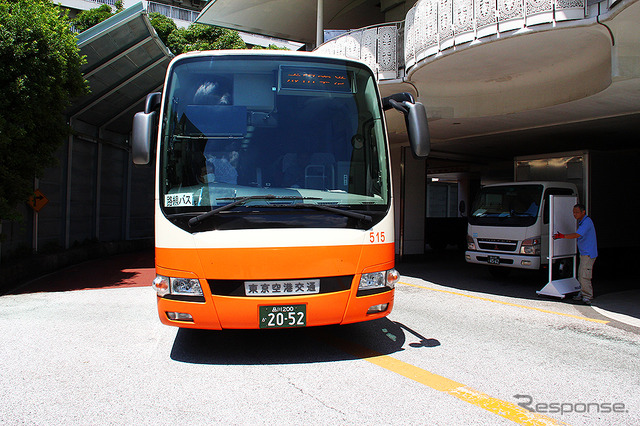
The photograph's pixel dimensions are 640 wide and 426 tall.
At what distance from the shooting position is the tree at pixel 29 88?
9.19m

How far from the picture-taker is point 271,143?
4844 mm

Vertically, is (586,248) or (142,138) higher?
(142,138)

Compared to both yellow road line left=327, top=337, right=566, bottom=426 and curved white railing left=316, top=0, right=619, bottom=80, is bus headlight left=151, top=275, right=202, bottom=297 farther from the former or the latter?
curved white railing left=316, top=0, right=619, bottom=80

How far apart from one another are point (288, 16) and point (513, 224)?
14.4 meters

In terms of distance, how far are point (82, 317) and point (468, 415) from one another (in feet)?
19.3

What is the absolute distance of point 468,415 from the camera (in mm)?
3596

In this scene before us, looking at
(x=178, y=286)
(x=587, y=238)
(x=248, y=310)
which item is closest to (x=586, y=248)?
(x=587, y=238)

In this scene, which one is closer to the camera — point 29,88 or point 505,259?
point 29,88

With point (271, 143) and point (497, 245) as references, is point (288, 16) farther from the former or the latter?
point (271, 143)

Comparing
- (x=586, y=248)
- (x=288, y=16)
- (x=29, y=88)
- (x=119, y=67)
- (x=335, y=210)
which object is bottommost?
(x=586, y=248)

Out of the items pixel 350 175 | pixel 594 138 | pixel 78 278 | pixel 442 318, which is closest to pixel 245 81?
pixel 350 175

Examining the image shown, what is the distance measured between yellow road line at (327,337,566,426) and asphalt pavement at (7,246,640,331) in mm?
4410

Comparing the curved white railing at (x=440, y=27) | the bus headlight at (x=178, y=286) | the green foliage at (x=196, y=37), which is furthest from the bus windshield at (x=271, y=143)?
the green foliage at (x=196, y=37)

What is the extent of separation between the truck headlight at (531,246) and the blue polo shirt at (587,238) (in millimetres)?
1641
